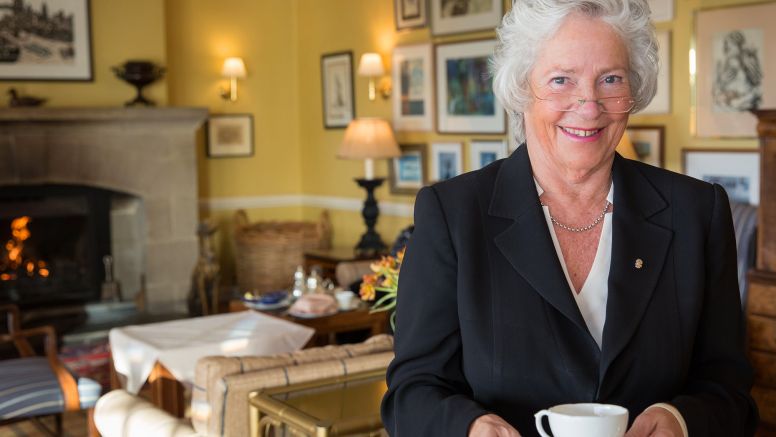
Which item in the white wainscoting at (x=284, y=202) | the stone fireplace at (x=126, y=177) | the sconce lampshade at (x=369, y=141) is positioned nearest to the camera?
the sconce lampshade at (x=369, y=141)

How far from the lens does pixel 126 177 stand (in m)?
8.30

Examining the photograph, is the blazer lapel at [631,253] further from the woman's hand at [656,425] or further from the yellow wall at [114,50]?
the yellow wall at [114,50]

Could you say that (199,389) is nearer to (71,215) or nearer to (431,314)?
(431,314)

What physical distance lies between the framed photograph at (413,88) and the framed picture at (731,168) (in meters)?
2.41

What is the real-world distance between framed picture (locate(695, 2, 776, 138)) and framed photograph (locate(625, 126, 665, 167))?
230 millimetres

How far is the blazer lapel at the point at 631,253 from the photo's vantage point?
1.57 m

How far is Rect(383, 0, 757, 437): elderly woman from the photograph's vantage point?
157 centimetres

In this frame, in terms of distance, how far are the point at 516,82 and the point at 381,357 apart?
1572mm

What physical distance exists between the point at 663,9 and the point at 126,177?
433cm

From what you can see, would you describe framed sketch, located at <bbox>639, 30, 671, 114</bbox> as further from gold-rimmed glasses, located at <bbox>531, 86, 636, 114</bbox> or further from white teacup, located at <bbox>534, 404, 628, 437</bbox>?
white teacup, located at <bbox>534, 404, 628, 437</bbox>

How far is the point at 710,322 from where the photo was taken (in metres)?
1.66

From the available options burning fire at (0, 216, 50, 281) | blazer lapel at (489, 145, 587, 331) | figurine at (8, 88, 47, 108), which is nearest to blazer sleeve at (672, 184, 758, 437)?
blazer lapel at (489, 145, 587, 331)

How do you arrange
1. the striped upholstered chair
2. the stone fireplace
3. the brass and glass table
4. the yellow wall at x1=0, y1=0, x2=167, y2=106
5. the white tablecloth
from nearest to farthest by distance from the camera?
the brass and glass table → the striped upholstered chair → the white tablecloth → the stone fireplace → the yellow wall at x1=0, y1=0, x2=167, y2=106

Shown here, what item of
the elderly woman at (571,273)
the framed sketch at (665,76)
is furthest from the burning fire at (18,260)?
the elderly woman at (571,273)
